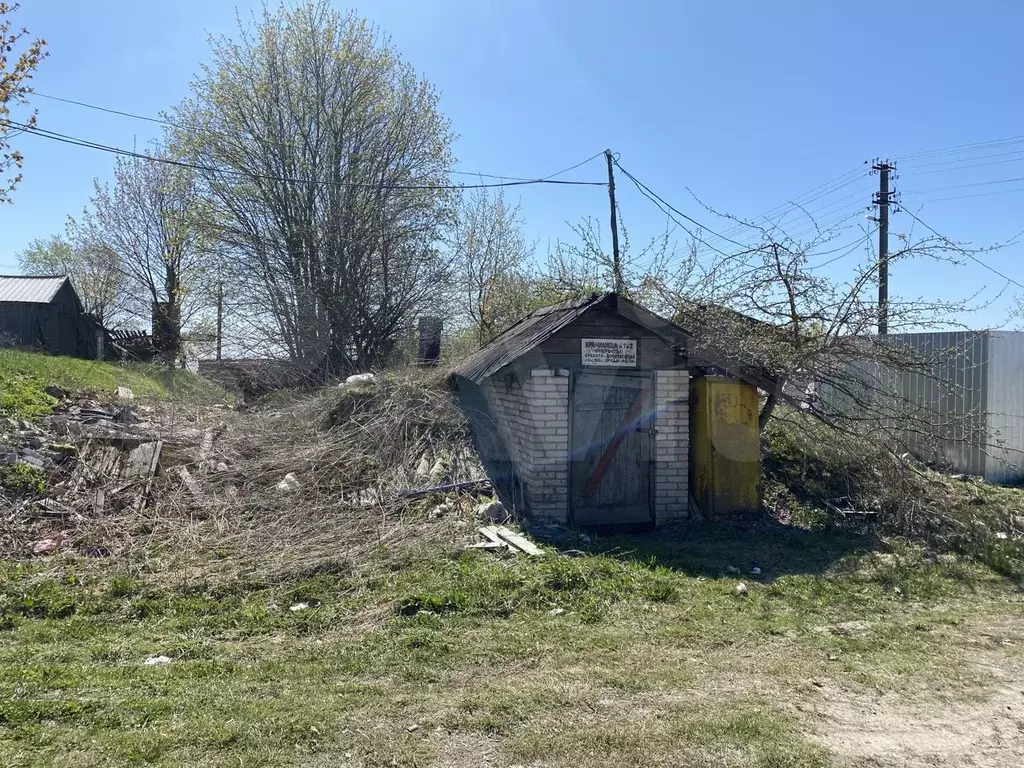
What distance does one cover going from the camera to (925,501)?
9.30 metres

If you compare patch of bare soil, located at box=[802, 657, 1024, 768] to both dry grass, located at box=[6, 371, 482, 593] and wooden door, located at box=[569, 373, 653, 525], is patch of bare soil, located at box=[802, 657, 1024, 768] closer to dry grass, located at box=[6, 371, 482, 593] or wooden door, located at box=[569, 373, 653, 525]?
dry grass, located at box=[6, 371, 482, 593]

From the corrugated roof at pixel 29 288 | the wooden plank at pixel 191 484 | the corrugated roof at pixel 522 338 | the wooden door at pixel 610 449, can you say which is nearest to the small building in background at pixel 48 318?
the corrugated roof at pixel 29 288

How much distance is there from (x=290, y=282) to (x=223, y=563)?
1509 centimetres

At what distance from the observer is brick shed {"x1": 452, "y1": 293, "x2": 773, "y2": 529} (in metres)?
8.77

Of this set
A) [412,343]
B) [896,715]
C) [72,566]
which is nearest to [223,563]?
[72,566]

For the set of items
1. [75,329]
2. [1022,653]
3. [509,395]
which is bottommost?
[1022,653]

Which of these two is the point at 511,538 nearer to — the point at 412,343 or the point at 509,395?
the point at 509,395

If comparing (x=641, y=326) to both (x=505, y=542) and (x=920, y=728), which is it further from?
(x=920, y=728)

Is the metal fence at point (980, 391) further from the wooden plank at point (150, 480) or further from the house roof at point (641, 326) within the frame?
the wooden plank at point (150, 480)

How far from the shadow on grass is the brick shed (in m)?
0.56

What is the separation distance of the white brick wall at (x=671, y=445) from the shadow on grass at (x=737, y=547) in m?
0.32

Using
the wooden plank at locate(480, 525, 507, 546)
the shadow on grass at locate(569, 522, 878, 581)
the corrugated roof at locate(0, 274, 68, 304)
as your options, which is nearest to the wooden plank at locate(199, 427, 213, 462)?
the wooden plank at locate(480, 525, 507, 546)

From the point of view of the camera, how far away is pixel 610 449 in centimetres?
899

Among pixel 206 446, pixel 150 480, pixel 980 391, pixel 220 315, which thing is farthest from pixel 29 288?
pixel 980 391
